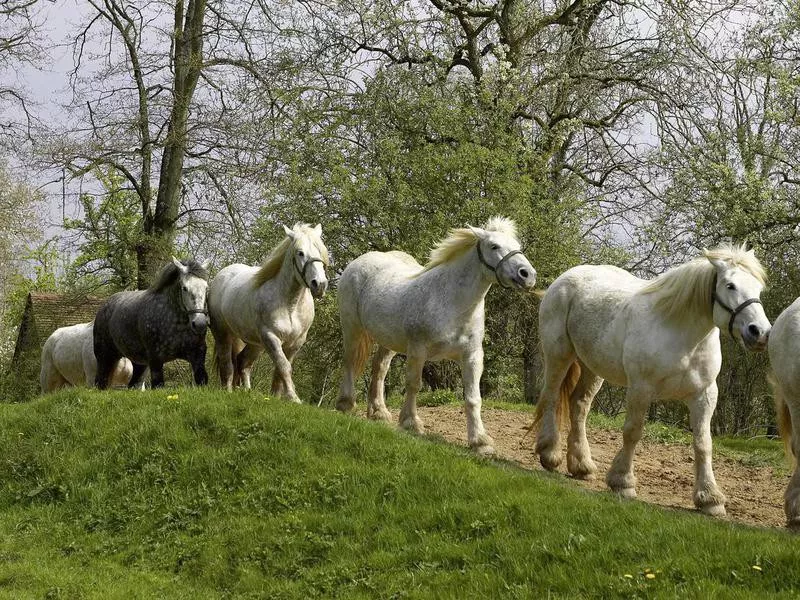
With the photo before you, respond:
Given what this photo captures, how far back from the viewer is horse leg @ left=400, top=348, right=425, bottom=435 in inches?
412

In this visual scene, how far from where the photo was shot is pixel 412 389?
1067 centimetres

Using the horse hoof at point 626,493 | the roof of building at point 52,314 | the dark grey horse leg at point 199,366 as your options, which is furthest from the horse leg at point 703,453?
the roof of building at point 52,314

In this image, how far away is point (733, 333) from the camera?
7.89 meters

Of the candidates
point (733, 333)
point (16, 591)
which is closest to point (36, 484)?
point (16, 591)

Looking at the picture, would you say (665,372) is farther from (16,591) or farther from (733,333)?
(16,591)

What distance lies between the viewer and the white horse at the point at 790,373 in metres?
8.06

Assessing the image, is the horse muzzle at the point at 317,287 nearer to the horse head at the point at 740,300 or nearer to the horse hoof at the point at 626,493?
the horse hoof at the point at 626,493

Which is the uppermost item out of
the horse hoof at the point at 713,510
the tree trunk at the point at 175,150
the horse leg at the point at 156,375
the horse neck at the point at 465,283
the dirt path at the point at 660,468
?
the tree trunk at the point at 175,150

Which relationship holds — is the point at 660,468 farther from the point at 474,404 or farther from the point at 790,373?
the point at 790,373

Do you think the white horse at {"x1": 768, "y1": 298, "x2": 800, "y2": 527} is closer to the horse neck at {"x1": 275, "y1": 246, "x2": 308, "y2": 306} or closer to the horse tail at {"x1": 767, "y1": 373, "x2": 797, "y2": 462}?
the horse tail at {"x1": 767, "y1": 373, "x2": 797, "y2": 462}

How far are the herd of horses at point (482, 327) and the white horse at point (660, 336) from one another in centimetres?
1

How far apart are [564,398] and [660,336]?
223cm

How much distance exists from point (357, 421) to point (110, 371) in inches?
210


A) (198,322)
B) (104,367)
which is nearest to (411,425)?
(198,322)
